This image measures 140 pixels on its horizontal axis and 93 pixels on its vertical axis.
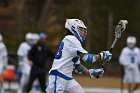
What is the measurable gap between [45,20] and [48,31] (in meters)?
0.72

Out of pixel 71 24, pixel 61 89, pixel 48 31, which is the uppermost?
Answer: pixel 71 24

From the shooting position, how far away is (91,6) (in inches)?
1294

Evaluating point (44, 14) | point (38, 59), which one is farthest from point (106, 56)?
point (44, 14)

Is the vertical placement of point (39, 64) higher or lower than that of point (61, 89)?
lower

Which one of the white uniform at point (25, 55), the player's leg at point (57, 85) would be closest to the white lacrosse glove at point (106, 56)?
the player's leg at point (57, 85)

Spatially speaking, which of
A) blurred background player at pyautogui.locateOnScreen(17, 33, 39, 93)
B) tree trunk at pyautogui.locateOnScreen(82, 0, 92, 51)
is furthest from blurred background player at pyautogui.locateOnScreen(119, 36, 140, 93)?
tree trunk at pyautogui.locateOnScreen(82, 0, 92, 51)

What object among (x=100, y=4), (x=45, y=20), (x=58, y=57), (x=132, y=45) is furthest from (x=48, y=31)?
(x=58, y=57)

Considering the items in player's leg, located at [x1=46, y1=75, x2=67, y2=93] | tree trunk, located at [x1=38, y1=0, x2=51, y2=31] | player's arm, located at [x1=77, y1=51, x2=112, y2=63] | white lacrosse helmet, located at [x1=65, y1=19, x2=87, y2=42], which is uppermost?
white lacrosse helmet, located at [x1=65, y1=19, x2=87, y2=42]

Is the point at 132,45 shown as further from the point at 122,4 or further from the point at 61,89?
the point at 122,4

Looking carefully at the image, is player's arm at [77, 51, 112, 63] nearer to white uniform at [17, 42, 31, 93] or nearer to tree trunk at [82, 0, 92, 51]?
white uniform at [17, 42, 31, 93]

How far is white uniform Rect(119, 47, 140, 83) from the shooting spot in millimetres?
21656

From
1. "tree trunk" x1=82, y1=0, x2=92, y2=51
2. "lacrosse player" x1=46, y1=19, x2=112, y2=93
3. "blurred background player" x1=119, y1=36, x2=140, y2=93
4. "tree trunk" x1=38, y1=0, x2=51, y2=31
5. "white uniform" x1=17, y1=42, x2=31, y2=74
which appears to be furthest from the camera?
"tree trunk" x1=38, y1=0, x2=51, y2=31

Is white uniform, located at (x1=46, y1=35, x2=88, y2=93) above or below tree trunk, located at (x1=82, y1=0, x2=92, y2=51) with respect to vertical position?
above

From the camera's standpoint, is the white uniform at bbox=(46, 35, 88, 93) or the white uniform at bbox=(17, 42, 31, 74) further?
the white uniform at bbox=(17, 42, 31, 74)
